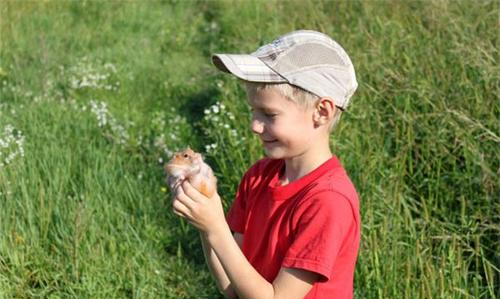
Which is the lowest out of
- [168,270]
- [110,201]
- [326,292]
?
[168,270]

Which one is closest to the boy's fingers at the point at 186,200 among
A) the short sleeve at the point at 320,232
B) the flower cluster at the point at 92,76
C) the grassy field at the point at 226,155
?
the short sleeve at the point at 320,232

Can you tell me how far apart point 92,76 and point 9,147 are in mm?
1626

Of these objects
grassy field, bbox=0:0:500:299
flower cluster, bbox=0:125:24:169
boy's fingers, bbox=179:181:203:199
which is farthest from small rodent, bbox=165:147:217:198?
flower cluster, bbox=0:125:24:169

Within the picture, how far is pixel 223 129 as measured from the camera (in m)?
4.08

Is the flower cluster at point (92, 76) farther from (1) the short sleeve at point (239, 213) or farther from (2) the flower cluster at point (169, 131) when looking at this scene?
(1) the short sleeve at point (239, 213)

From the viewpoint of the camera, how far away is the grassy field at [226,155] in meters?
2.88

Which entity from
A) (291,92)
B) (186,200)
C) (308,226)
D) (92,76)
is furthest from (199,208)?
(92,76)

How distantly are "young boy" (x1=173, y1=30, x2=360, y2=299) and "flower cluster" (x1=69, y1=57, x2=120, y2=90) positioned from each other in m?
3.44

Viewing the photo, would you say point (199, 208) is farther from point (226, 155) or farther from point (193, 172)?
point (226, 155)

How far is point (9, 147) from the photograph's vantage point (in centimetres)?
367

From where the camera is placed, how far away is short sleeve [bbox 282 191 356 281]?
1.69 metres

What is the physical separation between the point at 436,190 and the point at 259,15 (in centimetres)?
351

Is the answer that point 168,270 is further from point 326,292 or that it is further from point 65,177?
point 326,292

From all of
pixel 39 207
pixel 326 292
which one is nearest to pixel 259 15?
pixel 39 207
